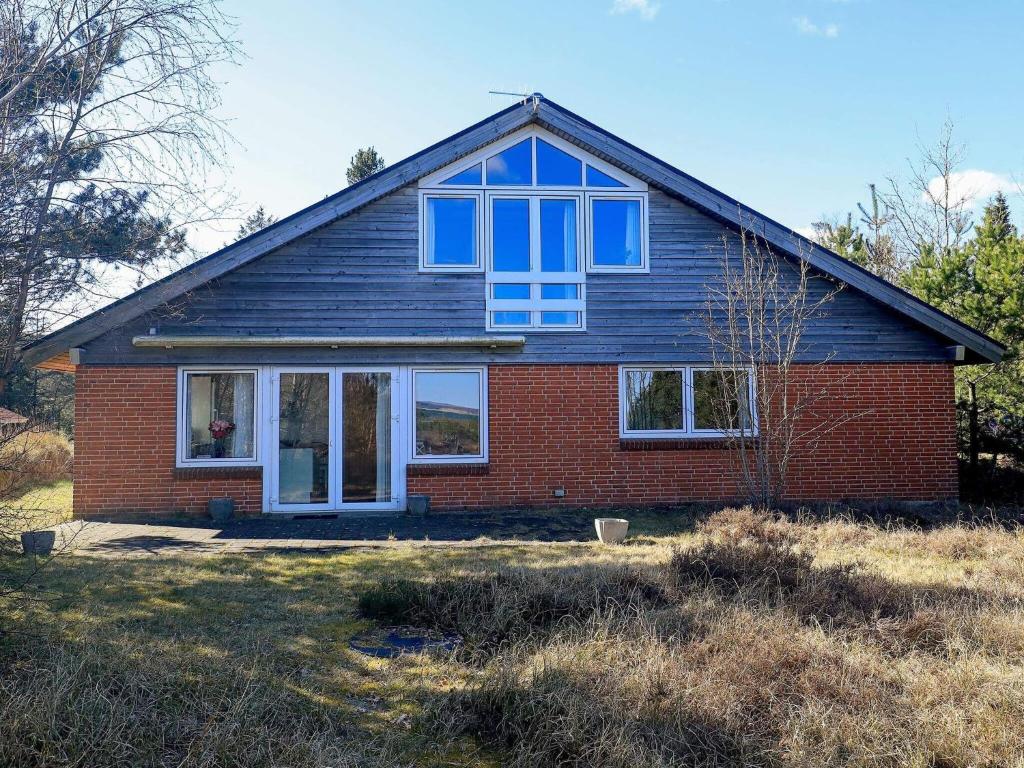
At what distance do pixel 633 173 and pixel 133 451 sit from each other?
8.74m

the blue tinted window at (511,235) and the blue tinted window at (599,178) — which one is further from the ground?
the blue tinted window at (599,178)

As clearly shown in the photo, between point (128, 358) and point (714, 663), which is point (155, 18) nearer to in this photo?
point (128, 358)

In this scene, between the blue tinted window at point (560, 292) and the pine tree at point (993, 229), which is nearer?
the blue tinted window at point (560, 292)

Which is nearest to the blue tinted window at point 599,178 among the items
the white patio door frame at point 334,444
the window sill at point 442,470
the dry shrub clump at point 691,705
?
the white patio door frame at point 334,444

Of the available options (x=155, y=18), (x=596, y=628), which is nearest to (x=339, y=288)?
(x=155, y=18)

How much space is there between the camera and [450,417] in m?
11.5

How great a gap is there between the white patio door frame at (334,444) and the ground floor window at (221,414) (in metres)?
0.29

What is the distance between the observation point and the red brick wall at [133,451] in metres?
10.8

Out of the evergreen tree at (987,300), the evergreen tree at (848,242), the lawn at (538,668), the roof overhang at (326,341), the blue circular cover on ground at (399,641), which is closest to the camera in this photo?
the lawn at (538,668)

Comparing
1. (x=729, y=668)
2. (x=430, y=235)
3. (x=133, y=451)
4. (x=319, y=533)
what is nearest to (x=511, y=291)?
(x=430, y=235)

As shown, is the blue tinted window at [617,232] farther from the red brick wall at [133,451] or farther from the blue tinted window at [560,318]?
the red brick wall at [133,451]

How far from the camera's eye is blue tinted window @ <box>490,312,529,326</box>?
1155cm

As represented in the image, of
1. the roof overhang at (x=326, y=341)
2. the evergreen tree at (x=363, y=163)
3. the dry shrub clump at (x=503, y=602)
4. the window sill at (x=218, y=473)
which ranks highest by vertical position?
the evergreen tree at (x=363, y=163)

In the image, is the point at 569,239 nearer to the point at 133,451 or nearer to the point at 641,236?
the point at 641,236
